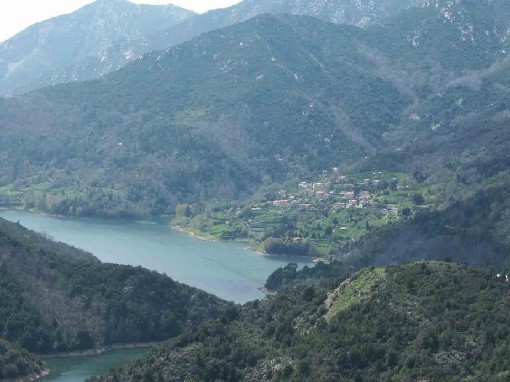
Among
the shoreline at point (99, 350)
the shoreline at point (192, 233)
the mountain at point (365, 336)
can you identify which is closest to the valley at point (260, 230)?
the mountain at point (365, 336)

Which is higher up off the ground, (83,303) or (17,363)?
(83,303)

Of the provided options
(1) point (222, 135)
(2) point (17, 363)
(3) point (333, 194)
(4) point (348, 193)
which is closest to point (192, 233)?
(3) point (333, 194)

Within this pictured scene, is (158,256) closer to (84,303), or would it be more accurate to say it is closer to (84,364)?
(84,303)

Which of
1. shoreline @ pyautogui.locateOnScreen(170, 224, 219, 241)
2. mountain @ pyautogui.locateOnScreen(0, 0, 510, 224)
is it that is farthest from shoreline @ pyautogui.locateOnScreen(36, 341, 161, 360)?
mountain @ pyautogui.locateOnScreen(0, 0, 510, 224)

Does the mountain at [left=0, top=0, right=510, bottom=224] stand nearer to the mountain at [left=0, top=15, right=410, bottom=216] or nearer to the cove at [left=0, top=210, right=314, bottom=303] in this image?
the mountain at [left=0, top=15, right=410, bottom=216]

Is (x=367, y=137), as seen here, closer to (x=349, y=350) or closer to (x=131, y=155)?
(x=131, y=155)

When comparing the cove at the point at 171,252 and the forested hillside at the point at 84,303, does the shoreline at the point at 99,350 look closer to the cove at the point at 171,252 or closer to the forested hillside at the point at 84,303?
the forested hillside at the point at 84,303
